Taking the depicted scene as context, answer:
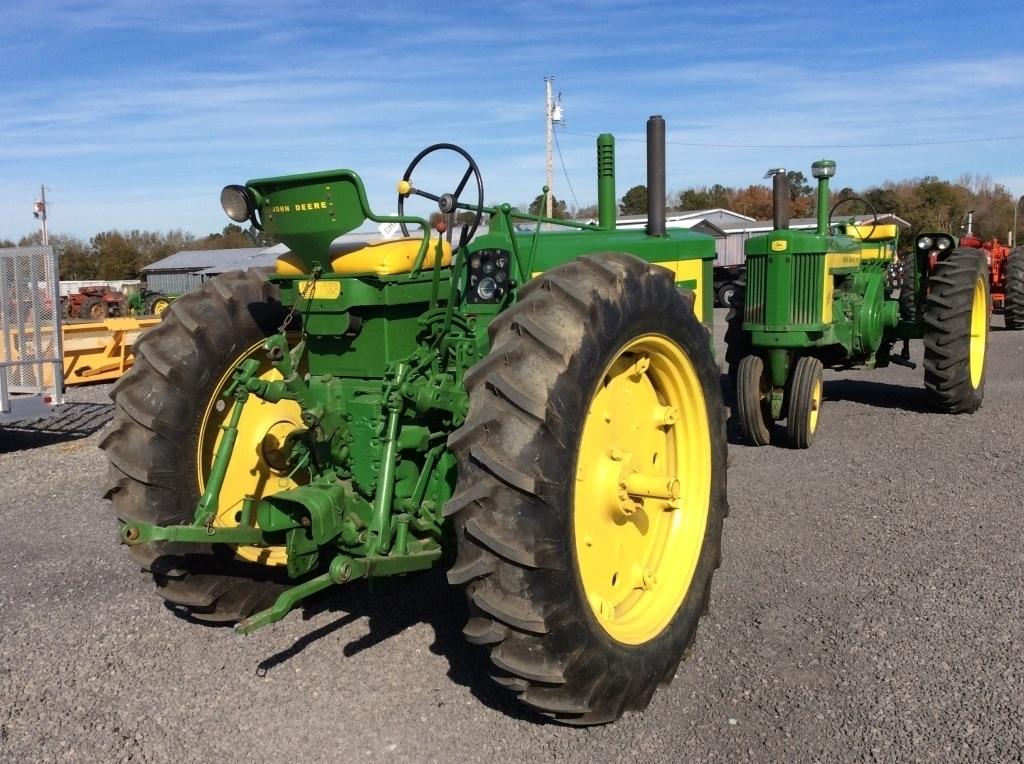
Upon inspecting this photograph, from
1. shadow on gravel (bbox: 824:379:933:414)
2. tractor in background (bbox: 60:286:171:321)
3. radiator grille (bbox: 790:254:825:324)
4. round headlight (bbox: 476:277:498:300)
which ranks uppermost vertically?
round headlight (bbox: 476:277:498:300)

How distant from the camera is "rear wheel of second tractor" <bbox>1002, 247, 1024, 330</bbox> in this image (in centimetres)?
1566

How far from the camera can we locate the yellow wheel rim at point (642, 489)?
9.93 feet

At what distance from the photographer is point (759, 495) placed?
5.68 meters

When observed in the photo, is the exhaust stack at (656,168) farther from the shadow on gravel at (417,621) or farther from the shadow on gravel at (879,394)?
the shadow on gravel at (879,394)

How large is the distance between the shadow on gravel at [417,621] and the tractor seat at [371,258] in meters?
1.13

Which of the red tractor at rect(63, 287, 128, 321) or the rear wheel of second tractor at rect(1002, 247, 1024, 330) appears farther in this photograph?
the red tractor at rect(63, 287, 128, 321)

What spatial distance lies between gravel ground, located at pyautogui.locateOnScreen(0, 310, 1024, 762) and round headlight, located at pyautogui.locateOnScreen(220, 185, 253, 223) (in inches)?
59.0

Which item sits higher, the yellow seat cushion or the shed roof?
the yellow seat cushion

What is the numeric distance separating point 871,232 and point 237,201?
781 centimetres

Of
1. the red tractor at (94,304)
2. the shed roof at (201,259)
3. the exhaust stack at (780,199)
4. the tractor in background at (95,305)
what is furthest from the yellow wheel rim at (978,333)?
the shed roof at (201,259)

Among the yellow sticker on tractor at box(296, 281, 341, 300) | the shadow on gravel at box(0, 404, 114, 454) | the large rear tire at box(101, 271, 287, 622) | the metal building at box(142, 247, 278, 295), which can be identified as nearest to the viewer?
the yellow sticker on tractor at box(296, 281, 341, 300)

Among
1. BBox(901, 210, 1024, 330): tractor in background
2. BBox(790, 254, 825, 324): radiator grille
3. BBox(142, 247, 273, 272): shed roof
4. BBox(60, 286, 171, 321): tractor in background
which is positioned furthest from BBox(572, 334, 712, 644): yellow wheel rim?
BBox(142, 247, 273, 272): shed roof

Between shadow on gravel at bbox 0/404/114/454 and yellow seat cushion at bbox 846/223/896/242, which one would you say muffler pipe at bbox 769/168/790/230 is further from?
shadow on gravel at bbox 0/404/114/454

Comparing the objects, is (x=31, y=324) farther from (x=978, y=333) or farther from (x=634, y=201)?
(x=634, y=201)
